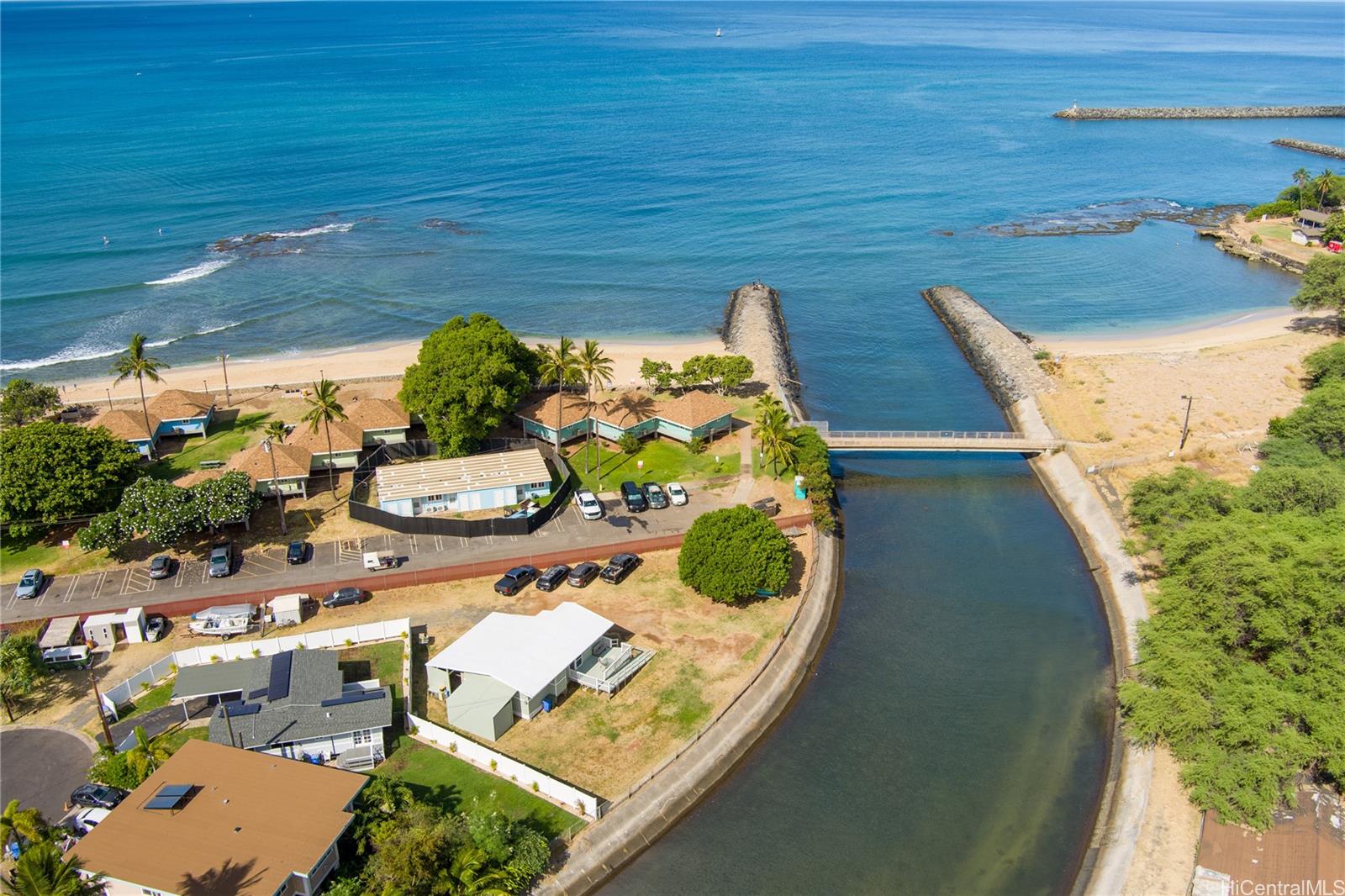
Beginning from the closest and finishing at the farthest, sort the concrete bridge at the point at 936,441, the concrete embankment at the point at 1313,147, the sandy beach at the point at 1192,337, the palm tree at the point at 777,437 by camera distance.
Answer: the palm tree at the point at 777,437 → the concrete bridge at the point at 936,441 → the sandy beach at the point at 1192,337 → the concrete embankment at the point at 1313,147

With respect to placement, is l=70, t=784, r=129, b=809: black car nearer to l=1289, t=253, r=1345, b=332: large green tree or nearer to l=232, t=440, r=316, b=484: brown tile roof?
l=232, t=440, r=316, b=484: brown tile roof

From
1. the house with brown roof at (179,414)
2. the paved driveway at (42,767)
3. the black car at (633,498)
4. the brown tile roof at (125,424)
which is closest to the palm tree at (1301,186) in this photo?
the black car at (633,498)

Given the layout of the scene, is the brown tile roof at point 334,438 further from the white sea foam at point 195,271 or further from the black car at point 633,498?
the white sea foam at point 195,271

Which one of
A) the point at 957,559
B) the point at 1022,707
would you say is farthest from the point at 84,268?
the point at 1022,707

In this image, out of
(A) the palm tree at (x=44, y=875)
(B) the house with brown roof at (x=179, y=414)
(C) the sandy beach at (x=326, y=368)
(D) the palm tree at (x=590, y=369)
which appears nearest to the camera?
(A) the palm tree at (x=44, y=875)

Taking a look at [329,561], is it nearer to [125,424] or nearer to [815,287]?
[125,424]

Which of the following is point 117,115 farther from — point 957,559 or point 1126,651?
point 1126,651

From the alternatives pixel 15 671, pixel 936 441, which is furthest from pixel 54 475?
pixel 936 441
